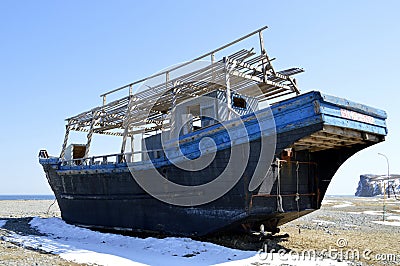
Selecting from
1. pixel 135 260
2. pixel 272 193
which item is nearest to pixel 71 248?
pixel 135 260

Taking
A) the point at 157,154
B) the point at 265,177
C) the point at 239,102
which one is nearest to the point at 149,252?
the point at 157,154

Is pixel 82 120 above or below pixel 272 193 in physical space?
above

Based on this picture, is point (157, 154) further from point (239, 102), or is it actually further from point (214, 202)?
point (239, 102)

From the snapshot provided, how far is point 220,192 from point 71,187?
8.11m

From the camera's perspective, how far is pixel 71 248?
9.34 meters

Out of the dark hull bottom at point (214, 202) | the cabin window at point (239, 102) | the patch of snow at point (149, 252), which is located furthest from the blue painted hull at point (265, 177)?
the cabin window at point (239, 102)

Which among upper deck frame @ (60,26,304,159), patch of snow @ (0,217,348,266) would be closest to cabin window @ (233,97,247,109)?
upper deck frame @ (60,26,304,159)


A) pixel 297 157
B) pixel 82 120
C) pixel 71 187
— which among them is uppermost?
pixel 82 120

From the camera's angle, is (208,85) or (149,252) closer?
(149,252)

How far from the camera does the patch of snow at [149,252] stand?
7828 mm

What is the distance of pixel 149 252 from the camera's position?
884 cm

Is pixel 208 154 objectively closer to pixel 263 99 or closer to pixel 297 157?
pixel 297 157

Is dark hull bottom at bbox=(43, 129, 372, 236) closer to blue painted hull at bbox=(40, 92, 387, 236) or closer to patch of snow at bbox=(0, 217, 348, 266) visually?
blue painted hull at bbox=(40, 92, 387, 236)

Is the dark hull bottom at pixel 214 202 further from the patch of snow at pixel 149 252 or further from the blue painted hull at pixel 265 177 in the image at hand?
the patch of snow at pixel 149 252
